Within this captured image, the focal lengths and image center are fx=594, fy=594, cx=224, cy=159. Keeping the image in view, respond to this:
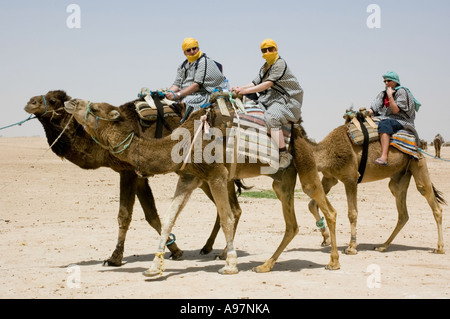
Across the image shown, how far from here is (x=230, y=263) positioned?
8.13m

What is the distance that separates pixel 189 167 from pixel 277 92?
1.76 metres

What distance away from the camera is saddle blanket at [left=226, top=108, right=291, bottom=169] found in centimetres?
823

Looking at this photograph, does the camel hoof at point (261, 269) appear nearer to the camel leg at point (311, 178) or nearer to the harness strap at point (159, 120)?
the camel leg at point (311, 178)

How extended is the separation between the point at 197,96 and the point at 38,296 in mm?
3850

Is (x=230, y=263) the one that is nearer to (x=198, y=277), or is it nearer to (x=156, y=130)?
(x=198, y=277)

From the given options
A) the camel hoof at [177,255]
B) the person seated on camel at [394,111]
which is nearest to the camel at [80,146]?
the camel hoof at [177,255]

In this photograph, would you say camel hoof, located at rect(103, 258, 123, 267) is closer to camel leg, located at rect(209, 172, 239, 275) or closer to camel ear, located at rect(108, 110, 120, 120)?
camel leg, located at rect(209, 172, 239, 275)

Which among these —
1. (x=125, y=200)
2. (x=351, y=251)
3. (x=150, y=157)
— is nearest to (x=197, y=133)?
(x=150, y=157)

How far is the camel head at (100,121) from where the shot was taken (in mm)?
7668

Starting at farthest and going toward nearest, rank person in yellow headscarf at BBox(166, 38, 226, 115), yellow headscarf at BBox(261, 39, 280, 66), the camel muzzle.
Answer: person in yellow headscarf at BBox(166, 38, 226, 115), yellow headscarf at BBox(261, 39, 280, 66), the camel muzzle

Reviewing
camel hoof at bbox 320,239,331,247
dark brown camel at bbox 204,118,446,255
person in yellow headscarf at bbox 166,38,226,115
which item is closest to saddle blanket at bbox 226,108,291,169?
person in yellow headscarf at bbox 166,38,226,115

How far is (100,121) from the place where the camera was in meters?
7.73

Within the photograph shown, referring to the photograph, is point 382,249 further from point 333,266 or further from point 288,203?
point 288,203

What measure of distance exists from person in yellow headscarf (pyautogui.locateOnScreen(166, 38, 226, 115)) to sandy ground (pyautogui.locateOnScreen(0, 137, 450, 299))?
2547 mm
